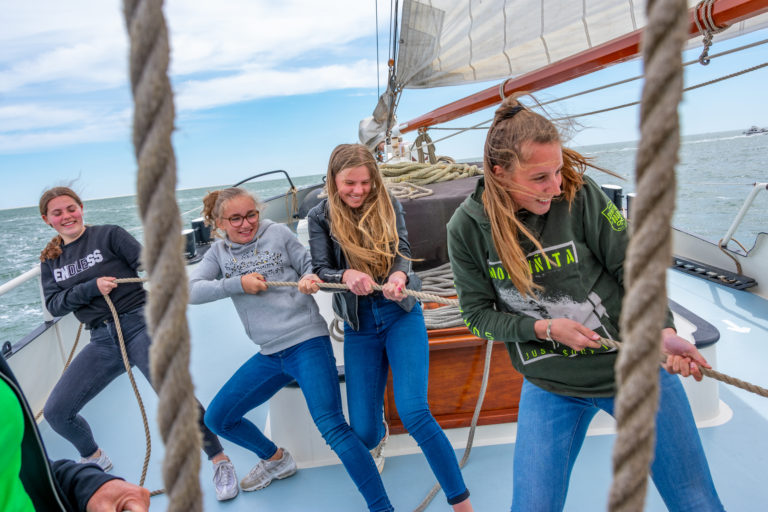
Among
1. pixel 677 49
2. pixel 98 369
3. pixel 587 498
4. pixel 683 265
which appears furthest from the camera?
pixel 683 265

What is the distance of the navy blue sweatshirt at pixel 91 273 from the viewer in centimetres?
197

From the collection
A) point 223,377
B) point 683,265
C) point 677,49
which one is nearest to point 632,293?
point 677,49

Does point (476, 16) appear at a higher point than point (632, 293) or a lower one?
higher

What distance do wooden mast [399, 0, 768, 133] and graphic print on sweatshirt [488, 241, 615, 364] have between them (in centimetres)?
101

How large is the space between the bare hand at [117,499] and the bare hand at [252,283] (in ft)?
2.78

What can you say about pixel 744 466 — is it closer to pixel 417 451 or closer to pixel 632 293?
pixel 417 451

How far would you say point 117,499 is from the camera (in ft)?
3.04

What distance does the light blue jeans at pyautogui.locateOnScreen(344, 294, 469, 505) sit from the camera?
1.51m

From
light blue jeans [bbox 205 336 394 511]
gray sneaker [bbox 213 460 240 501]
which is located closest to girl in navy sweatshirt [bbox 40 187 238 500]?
gray sneaker [bbox 213 460 240 501]

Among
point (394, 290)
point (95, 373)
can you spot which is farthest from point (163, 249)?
point (95, 373)

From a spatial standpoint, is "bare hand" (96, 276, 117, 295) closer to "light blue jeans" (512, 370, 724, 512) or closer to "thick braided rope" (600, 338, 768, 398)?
"light blue jeans" (512, 370, 724, 512)

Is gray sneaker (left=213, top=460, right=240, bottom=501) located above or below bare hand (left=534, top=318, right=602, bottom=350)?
below

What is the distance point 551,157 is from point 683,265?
10.8ft

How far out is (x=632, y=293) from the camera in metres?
0.31
